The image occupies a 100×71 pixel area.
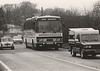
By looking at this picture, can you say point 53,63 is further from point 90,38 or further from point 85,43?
point 90,38

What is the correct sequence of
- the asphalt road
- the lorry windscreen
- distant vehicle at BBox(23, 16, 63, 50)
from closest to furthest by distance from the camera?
1. the asphalt road
2. the lorry windscreen
3. distant vehicle at BBox(23, 16, 63, 50)

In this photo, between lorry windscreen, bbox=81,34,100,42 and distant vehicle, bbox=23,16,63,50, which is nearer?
lorry windscreen, bbox=81,34,100,42

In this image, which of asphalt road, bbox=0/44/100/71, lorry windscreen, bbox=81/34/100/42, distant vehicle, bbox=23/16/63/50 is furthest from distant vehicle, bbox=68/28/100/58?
distant vehicle, bbox=23/16/63/50

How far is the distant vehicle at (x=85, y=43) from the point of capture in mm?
22969

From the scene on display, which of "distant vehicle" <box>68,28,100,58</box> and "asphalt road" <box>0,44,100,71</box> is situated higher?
"distant vehicle" <box>68,28,100,58</box>

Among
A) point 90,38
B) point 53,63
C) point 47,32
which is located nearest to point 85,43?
point 90,38

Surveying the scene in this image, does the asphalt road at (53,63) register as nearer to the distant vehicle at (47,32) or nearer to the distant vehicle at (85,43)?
the distant vehicle at (85,43)

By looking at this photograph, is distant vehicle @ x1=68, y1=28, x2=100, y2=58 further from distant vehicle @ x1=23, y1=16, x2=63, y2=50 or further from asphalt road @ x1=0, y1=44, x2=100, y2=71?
distant vehicle @ x1=23, y1=16, x2=63, y2=50

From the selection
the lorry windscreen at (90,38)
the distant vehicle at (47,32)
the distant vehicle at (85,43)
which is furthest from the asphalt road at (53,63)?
the distant vehicle at (47,32)

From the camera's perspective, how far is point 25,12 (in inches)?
5187

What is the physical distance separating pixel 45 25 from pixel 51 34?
129 centimetres

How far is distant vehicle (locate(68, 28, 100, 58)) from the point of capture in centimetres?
2297

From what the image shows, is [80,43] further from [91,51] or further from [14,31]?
[14,31]

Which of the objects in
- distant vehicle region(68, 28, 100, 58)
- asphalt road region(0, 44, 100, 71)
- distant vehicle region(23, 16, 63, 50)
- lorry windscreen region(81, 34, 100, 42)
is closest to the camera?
asphalt road region(0, 44, 100, 71)
